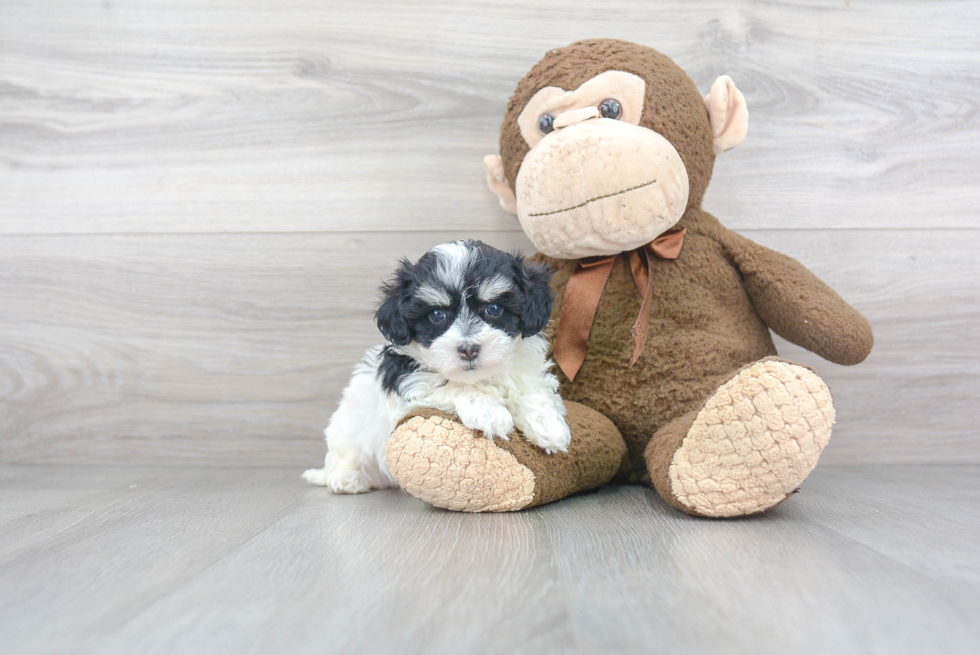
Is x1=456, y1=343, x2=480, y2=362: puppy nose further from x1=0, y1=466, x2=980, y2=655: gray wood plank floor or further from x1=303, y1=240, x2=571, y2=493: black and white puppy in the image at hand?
x1=0, y1=466, x2=980, y2=655: gray wood plank floor

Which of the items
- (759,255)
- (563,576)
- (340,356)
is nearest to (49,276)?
(340,356)

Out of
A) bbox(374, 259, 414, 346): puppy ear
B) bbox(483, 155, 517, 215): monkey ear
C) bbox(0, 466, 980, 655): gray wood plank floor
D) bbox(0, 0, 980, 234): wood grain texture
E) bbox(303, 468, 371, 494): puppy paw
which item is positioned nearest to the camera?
bbox(0, 466, 980, 655): gray wood plank floor

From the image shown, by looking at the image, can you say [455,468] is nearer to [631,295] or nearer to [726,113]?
[631,295]

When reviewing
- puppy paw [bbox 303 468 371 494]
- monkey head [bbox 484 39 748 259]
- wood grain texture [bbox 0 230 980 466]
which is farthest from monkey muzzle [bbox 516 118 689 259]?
puppy paw [bbox 303 468 371 494]

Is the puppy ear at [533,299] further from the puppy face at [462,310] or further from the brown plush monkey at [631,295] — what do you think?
the brown plush monkey at [631,295]

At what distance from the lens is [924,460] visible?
64.6 inches

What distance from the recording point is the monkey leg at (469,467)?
1.07 metres

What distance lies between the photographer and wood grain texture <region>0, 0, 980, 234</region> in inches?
63.6

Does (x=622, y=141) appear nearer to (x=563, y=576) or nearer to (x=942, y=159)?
(x=563, y=576)

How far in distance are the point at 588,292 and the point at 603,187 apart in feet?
0.72

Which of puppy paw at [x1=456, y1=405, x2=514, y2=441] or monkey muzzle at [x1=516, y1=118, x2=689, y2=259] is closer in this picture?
puppy paw at [x1=456, y1=405, x2=514, y2=441]

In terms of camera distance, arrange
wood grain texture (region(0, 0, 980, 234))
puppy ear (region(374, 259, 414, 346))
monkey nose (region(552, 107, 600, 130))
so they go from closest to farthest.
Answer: puppy ear (region(374, 259, 414, 346))
monkey nose (region(552, 107, 600, 130))
wood grain texture (region(0, 0, 980, 234))

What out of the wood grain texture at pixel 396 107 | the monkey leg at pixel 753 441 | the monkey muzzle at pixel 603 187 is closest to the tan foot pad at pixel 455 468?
the monkey leg at pixel 753 441

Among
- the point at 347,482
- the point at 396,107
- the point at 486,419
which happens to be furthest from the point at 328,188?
the point at 486,419
